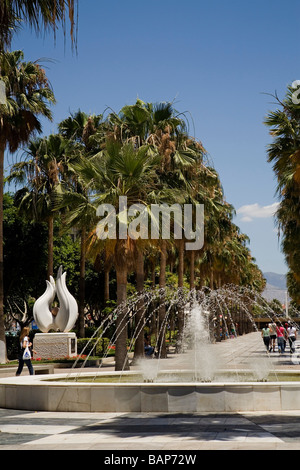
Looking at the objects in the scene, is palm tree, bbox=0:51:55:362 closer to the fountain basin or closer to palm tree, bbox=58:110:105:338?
palm tree, bbox=58:110:105:338

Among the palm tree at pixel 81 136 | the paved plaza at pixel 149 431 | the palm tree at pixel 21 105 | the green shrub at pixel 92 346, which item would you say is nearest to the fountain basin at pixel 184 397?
the paved plaza at pixel 149 431

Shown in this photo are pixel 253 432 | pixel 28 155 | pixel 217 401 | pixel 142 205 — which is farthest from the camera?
pixel 28 155

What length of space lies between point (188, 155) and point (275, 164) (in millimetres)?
5718

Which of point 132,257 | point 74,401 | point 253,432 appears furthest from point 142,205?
point 253,432

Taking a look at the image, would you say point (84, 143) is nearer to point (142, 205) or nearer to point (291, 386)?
point (142, 205)

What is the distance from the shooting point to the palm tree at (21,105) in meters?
27.5

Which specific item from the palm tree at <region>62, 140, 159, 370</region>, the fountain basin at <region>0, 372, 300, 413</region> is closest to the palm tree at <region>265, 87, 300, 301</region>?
the palm tree at <region>62, 140, 159, 370</region>

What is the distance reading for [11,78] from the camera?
2789 cm

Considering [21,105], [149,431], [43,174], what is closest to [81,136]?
[43,174]

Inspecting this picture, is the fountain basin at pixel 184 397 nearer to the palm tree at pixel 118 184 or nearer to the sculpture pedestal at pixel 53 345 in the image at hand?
the palm tree at pixel 118 184

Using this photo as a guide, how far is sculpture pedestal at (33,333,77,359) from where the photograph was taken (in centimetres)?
2931

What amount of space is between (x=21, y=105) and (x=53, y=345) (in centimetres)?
1091

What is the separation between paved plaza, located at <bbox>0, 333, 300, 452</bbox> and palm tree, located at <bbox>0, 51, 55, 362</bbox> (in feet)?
53.3

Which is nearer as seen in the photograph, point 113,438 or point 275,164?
point 113,438
